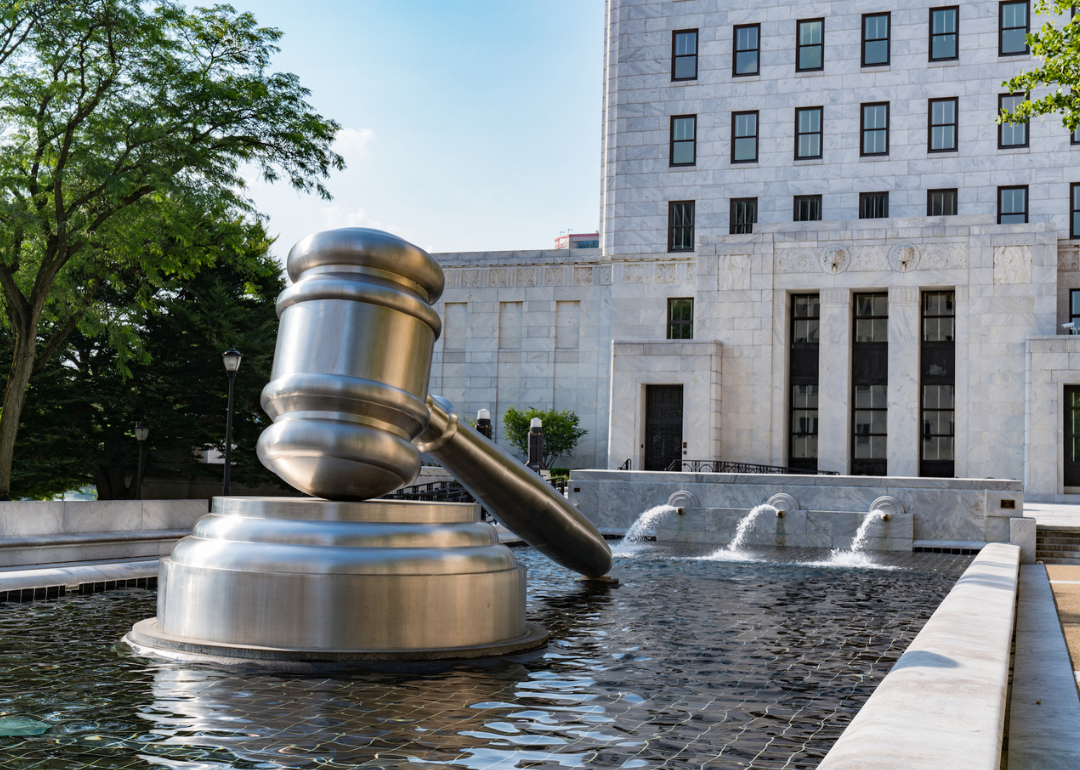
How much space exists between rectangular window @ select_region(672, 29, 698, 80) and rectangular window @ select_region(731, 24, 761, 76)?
5.06ft

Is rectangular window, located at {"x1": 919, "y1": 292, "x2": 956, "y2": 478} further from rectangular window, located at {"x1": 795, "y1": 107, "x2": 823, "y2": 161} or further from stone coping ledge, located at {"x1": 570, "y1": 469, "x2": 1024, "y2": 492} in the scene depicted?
stone coping ledge, located at {"x1": 570, "y1": 469, "x2": 1024, "y2": 492}

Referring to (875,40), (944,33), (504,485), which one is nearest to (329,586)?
(504,485)

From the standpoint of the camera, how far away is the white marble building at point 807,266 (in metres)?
32.5

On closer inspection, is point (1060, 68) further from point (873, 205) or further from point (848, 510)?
point (873, 205)

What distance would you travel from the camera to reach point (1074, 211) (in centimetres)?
3488

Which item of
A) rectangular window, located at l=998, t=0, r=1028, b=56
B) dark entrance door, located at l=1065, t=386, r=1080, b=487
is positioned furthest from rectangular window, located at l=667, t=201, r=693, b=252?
dark entrance door, located at l=1065, t=386, r=1080, b=487

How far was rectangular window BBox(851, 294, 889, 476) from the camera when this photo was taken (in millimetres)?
34188

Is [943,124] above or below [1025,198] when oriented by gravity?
above

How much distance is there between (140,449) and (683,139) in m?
23.8

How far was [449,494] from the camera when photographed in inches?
856

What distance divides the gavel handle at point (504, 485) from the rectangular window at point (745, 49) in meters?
34.7

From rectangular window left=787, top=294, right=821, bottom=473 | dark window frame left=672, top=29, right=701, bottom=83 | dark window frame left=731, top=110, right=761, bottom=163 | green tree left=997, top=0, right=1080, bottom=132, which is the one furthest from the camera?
dark window frame left=672, top=29, right=701, bottom=83

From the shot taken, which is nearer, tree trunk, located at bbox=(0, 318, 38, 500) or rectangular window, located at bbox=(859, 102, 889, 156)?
tree trunk, located at bbox=(0, 318, 38, 500)

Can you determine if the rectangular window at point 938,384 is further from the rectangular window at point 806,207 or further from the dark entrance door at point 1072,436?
the rectangular window at point 806,207
